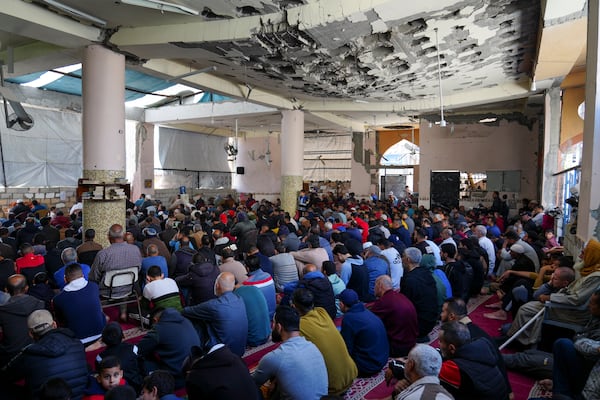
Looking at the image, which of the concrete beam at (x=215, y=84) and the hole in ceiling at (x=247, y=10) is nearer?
the hole in ceiling at (x=247, y=10)

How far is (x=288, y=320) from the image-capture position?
2.55m

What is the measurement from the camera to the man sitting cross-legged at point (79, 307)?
354 cm

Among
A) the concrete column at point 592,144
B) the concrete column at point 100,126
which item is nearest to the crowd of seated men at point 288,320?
the concrete column at point 592,144

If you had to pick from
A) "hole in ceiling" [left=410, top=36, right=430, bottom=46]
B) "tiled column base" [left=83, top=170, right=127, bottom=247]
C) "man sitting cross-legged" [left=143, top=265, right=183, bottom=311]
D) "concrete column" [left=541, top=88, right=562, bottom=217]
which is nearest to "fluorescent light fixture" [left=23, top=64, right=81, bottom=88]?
"tiled column base" [left=83, top=170, right=127, bottom=247]

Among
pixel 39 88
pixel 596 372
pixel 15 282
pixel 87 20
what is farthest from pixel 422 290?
pixel 39 88

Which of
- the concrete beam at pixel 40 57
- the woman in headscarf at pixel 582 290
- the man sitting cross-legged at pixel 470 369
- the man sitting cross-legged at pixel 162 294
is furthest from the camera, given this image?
the concrete beam at pixel 40 57

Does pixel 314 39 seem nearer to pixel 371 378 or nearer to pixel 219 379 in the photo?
pixel 371 378

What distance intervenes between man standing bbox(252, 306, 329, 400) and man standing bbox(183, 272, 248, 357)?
932 millimetres

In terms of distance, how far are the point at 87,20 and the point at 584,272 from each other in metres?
6.91

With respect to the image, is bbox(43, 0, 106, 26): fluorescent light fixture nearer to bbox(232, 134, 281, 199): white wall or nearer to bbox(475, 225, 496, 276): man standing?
bbox(475, 225, 496, 276): man standing

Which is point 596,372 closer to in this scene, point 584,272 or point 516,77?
point 584,272

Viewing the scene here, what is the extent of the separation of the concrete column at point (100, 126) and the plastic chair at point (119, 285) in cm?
226

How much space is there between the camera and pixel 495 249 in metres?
6.93

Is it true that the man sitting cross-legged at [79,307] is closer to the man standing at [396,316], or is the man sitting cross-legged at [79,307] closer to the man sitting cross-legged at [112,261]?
the man sitting cross-legged at [112,261]
